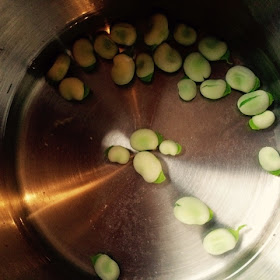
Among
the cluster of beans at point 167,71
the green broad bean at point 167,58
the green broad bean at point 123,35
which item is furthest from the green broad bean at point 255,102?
the green broad bean at point 123,35

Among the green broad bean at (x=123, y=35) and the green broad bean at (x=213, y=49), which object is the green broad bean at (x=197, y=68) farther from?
the green broad bean at (x=123, y=35)

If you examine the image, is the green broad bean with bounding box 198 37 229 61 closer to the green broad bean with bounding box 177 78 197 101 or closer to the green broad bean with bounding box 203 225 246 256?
the green broad bean with bounding box 177 78 197 101

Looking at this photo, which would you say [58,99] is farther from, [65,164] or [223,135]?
[223,135]

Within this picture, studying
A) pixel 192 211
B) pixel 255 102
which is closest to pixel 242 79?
pixel 255 102

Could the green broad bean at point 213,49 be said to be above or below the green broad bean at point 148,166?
above

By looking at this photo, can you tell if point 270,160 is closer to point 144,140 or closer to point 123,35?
point 144,140

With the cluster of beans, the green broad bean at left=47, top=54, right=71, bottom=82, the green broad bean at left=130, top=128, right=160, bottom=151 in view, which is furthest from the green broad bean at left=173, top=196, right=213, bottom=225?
the green broad bean at left=47, top=54, right=71, bottom=82
